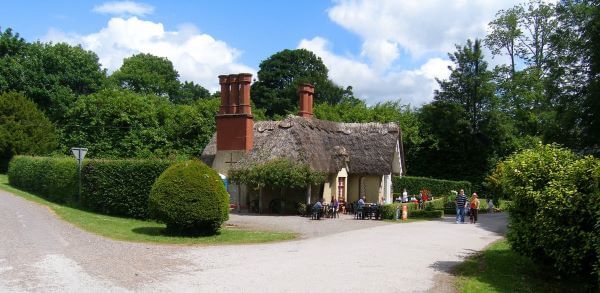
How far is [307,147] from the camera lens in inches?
1235

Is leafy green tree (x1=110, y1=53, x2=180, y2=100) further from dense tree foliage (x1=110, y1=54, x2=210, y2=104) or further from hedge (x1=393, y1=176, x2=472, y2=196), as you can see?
hedge (x1=393, y1=176, x2=472, y2=196)

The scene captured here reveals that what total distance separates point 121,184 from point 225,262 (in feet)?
36.2

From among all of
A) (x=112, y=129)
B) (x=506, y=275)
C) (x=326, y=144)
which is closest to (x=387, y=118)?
(x=326, y=144)

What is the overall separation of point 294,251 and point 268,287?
198 inches

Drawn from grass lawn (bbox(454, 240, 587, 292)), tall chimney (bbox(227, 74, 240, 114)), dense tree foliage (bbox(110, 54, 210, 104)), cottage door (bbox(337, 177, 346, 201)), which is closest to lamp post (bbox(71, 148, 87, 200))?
tall chimney (bbox(227, 74, 240, 114))

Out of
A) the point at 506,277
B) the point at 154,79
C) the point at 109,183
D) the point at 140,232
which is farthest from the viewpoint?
the point at 154,79

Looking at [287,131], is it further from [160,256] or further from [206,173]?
[160,256]

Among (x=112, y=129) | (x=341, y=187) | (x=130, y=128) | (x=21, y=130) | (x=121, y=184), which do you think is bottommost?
(x=121, y=184)

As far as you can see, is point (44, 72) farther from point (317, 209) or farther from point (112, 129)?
point (317, 209)

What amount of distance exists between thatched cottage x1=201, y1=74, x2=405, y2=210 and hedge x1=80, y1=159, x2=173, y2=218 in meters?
9.64

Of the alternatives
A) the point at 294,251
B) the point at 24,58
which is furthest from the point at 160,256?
the point at 24,58

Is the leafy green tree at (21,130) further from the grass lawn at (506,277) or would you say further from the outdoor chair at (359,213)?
the grass lawn at (506,277)

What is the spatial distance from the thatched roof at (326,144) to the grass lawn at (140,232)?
10.6 m

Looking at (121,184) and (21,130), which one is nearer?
(121,184)
